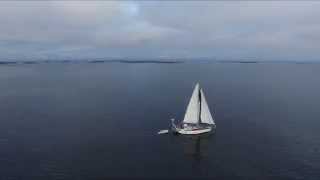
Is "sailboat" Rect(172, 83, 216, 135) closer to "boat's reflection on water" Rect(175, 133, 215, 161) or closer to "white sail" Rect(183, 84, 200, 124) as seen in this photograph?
"white sail" Rect(183, 84, 200, 124)

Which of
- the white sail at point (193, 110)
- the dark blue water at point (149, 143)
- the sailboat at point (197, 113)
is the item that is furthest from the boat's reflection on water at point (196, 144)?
the white sail at point (193, 110)

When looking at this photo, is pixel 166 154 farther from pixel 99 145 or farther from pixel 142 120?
pixel 142 120

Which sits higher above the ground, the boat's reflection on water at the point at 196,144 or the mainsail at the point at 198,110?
the mainsail at the point at 198,110

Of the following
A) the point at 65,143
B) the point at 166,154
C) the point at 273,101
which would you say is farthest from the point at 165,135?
the point at 273,101

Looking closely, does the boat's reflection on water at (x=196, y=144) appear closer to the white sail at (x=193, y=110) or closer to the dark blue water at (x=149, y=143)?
the dark blue water at (x=149, y=143)

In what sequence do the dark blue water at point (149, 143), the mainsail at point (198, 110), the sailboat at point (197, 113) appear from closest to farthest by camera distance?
the dark blue water at point (149, 143), the sailboat at point (197, 113), the mainsail at point (198, 110)

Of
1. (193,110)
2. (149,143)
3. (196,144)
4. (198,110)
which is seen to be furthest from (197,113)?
(149,143)
